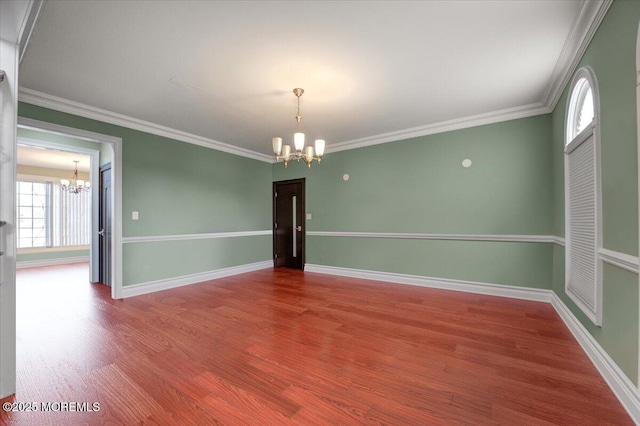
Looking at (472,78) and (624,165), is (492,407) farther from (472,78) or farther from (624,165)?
(472,78)

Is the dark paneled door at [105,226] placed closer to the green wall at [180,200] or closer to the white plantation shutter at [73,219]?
the green wall at [180,200]

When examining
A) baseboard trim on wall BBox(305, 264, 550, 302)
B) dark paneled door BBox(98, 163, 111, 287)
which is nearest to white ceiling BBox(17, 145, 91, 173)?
dark paneled door BBox(98, 163, 111, 287)

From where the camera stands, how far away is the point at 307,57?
8.23 feet

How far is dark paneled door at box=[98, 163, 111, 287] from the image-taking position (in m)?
4.75

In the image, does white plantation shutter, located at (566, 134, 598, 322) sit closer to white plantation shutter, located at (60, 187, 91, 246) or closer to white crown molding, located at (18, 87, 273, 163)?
white crown molding, located at (18, 87, 273, 163)

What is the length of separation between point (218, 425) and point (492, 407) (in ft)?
5.40

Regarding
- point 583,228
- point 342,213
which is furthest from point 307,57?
point 342,213

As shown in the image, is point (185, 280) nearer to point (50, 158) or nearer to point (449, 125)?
point (50, 158)

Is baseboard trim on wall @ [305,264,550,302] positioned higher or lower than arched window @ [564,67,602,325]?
lower

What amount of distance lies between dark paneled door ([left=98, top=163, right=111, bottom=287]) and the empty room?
8cm

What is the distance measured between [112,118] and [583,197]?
5739mm

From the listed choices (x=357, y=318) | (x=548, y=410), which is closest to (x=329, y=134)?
(x=357, y=318)

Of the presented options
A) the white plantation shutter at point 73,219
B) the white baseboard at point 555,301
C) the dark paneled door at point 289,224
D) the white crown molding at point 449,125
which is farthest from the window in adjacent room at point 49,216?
the white baseboard at point 555,301

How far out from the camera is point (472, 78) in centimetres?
294
